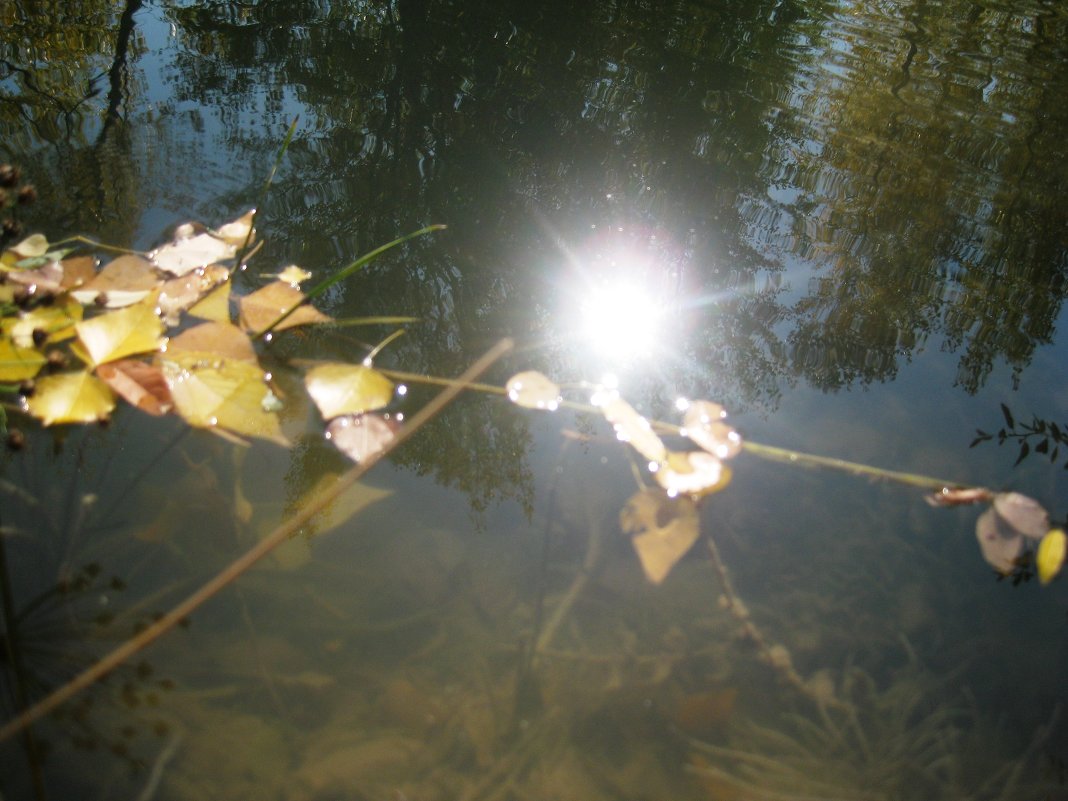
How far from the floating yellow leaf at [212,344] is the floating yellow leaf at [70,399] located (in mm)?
135

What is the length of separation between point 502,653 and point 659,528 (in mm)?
319

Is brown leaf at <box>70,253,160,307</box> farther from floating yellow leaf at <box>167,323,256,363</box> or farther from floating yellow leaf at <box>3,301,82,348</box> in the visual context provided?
floating yellow leaf at <box>167,323,256,363</box>

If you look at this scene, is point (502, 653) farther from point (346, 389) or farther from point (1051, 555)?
point (1051, 555)

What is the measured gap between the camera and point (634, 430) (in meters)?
1.32

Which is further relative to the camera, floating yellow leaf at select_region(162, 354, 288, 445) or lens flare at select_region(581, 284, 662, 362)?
lens flare at select_region(581, 284, 662, 362)

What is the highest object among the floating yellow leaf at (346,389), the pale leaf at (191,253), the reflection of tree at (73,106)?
the reflection of tree at (73,106)

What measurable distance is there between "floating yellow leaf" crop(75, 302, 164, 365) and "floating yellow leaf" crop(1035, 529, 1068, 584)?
1.46m

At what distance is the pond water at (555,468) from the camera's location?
0.94m

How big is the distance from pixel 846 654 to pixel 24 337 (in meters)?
1.39

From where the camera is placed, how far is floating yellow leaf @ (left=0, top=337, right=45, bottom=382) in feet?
4.07

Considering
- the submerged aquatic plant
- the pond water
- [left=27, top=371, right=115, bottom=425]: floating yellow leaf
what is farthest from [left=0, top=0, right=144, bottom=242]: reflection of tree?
the submerged aquatic plant

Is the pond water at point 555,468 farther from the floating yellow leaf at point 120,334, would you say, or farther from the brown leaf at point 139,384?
the floating yellow leaf at point 120,334

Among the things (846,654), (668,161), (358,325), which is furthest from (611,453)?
(668,161)

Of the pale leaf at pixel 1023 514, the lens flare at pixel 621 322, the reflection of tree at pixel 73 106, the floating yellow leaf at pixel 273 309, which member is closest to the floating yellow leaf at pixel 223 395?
the floating yellow leaf at pixel 273 309
